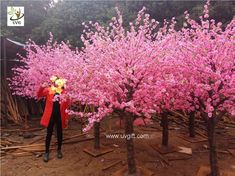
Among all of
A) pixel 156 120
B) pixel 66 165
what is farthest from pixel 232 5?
pixel 66 165

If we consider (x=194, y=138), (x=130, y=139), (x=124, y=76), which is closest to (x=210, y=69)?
(x=124, y=76)

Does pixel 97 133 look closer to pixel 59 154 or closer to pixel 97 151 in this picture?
pixel 97 151

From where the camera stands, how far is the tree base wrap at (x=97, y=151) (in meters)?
7.74

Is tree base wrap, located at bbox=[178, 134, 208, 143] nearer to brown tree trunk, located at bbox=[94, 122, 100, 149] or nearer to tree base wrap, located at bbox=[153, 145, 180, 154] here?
tree base wrap, located at bbox=[153, 145, 180, 154]

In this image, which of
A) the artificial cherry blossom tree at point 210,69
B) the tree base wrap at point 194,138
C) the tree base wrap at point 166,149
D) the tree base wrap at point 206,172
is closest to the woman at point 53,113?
the tree base wrap at point 166,149

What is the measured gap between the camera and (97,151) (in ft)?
25.9

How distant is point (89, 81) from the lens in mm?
6023

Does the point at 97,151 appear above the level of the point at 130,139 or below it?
below

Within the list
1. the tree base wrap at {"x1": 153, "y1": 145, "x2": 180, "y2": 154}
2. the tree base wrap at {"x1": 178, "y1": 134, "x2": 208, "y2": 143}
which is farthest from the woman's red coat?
the tree base wrap at {"x1": 178, "y1": 134, "x2": 208, "y2": 143}

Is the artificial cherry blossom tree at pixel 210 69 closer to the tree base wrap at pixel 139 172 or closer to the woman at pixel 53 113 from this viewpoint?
the tree base wrap at pixel 139 172

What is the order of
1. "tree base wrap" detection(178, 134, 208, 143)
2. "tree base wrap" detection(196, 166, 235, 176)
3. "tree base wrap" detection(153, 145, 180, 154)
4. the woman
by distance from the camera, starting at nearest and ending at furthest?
1. "tree base wrap" detection(196, 166, 235, 176)
2. the woman
3. "tree base wrap" detection(153, 145, 180, 154)
4. "tree base wrap" detection(178, 134, 208, 143)

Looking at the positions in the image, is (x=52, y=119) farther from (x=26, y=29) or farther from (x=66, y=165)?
(x=26, y=29)

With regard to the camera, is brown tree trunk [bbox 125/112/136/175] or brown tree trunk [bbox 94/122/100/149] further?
brown tree trunk [bbox 94/122/100/149]

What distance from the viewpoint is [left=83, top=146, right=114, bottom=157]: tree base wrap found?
7.74 metres
